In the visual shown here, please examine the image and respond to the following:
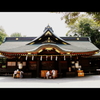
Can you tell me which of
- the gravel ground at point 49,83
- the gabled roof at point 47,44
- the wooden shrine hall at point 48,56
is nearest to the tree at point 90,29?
the gabled roof at point 47,44

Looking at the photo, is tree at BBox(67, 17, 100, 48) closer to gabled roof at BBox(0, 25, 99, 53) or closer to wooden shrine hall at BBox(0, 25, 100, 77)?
gabled roof at BBox(0, 25, 99, 53)

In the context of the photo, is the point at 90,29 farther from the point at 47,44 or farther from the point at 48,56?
the point at 47,44

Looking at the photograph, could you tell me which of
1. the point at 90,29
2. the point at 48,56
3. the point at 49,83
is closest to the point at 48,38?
the point at 48,56

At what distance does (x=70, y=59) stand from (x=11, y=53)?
6.47 m

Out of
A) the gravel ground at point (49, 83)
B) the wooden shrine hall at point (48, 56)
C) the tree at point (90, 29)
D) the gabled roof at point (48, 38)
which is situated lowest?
the gravel ground at point (49, 83)

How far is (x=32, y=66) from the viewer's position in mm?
12812

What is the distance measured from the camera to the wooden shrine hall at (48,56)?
34.1 feet

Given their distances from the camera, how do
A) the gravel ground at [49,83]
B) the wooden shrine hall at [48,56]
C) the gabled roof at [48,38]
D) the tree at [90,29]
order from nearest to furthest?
the gravel ground at [49,83], the wooden shrine hall at [48,56], the gabled roof at [48,38], the tree at [90,29]

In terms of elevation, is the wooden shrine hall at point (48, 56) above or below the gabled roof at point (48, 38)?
below

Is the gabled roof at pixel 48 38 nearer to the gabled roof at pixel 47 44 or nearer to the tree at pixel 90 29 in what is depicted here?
the gabled roof at pixel 47 44

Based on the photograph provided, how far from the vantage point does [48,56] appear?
11.8 metres

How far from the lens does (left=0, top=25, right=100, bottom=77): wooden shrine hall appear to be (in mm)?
10383

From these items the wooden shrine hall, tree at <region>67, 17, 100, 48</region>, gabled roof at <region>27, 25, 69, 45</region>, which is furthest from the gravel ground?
tree at <region>67, 17, 100, 48</region>
